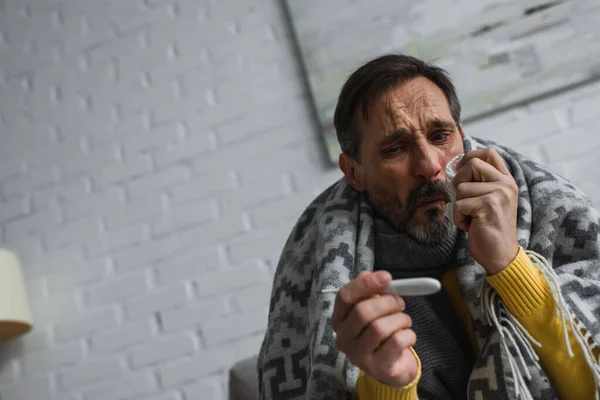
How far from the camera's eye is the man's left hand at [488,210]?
902 millimetres

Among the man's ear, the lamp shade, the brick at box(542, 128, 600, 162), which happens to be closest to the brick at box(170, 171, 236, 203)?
the lamp shade

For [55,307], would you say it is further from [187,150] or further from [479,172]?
[479,172]

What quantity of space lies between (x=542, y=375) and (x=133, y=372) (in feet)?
3.96

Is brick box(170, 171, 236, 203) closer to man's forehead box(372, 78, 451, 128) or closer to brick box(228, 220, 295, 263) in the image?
brick box(228, 220, 295, 263)

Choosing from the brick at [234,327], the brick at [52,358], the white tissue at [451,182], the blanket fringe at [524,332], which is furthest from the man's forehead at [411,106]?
the brick at [52,358]

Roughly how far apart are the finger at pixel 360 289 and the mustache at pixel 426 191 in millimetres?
343

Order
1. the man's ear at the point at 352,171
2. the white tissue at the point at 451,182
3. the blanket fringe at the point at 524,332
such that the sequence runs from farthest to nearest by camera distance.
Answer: the man's ear at the point at 352,171, the white tissue at the point at 451,182, the blanket fringe at the point at 524,332

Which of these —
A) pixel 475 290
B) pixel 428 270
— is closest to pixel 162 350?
pixel 428 270

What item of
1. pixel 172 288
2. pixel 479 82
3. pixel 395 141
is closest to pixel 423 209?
pixel 395 141

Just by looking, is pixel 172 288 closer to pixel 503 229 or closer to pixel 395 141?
pixel 395 141

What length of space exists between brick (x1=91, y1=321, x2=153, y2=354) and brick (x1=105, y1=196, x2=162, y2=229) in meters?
0.30

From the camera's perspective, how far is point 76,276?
1864 millimetres

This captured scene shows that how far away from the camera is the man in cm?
87

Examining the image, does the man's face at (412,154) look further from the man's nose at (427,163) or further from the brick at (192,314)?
the brick at (192,314)
